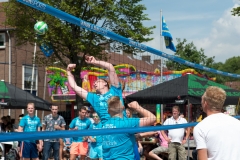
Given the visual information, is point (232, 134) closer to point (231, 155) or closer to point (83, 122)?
point (231, 155)

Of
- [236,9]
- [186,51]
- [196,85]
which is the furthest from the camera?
[186,51]

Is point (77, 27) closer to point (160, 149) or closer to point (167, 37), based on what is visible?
point (167, 37)

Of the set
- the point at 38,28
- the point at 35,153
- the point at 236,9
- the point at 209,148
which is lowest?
the point at 35,153

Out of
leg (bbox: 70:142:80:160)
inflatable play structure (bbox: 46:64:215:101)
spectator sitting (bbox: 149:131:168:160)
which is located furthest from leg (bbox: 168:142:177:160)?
leg (bbox: 70:142:80:160)

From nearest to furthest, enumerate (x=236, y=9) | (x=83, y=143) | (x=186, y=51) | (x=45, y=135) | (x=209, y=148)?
(x=209, y=148) → (x=45, y=135) → (x=83, y=143) → (x=236, y=9) → (x=186, y=51)

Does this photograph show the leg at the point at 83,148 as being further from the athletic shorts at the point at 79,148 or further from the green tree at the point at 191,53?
the green tree at the point at 191,53

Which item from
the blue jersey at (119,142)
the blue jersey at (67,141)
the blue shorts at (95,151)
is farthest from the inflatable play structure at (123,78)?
the blue jersey at (119,142)

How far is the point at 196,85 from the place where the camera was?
500 inches

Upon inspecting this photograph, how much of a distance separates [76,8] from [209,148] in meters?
16.2

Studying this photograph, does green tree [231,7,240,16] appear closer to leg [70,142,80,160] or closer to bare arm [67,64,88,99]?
leg [70,142,80,160]

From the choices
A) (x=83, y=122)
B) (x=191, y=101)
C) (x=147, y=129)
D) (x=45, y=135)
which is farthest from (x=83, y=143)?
(x=45, y=135)

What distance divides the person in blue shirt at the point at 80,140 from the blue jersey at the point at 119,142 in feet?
17.2

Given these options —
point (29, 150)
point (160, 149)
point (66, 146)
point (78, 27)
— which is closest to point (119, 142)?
point (29, 150)

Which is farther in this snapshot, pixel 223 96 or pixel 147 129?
pixel 147 129
